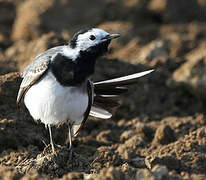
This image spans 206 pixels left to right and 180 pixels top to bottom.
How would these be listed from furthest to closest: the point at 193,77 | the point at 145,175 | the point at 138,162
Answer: the point at 193,77 → the point at 138,162 → the point at 145,175

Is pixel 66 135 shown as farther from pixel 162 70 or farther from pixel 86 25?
pixel 86 25

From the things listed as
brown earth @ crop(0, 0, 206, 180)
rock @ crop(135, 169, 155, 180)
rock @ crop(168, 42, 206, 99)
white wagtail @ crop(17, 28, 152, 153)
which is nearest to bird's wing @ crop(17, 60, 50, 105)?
white wagtail @ crop(17, 28, 152, 153)

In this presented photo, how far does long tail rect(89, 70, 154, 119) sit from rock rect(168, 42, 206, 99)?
2840 mm

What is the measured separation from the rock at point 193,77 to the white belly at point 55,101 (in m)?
3.90

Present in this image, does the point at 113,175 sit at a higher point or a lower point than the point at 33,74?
lower

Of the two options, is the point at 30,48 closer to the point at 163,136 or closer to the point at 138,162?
the point at 163,136

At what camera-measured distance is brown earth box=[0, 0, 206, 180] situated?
616 cm

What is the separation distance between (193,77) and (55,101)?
438 centimetres

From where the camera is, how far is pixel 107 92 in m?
7.14

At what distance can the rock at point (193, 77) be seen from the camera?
964 centimetres

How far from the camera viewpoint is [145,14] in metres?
14.2

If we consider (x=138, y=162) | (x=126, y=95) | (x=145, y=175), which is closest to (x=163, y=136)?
(x=138, y=162)

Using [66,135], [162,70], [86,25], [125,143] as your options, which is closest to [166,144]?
[125,143]

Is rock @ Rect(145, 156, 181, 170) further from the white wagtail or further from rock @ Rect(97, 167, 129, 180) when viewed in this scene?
rock @ Rect(97, 167, 129, 180)
